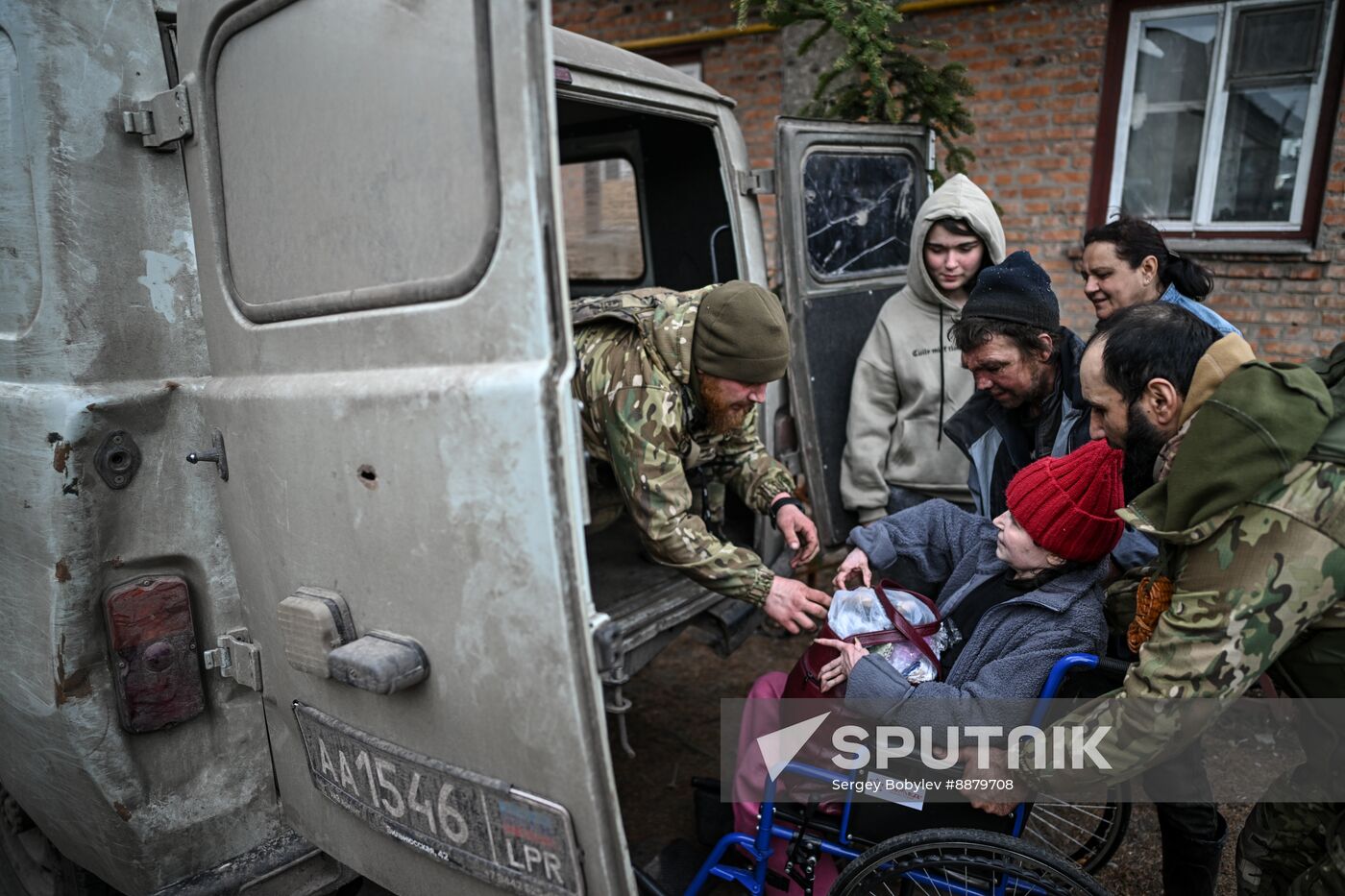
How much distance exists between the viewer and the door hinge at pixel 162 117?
1.61 metres

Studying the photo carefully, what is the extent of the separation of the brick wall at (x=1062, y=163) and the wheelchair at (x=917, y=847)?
15.7ft

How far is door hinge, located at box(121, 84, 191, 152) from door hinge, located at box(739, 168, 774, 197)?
5.94ft

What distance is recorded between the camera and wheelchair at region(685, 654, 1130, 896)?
1.71 metres

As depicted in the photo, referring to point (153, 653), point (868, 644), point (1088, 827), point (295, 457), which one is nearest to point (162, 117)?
point (295, 457)

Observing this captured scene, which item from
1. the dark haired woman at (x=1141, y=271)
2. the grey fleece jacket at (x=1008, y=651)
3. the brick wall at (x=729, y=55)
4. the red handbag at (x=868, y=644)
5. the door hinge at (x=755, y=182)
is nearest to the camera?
the grey fleece jacket at (x=1008, y=651)

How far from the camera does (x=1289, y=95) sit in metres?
5.53

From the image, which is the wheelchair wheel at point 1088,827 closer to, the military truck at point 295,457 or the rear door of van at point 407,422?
the military truck at point 295,457

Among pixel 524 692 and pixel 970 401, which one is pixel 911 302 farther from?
pixel 524 692

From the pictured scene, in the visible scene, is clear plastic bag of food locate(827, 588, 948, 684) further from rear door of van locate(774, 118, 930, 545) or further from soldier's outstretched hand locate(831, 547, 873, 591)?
rear door of van locate(774, 118, 930, 545)

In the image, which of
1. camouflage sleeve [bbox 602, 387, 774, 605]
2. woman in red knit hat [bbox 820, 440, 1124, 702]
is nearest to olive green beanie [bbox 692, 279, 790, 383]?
camouflage sleeve [bbox 602, 387, 774, 605]

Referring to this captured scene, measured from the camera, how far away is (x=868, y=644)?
2.02 meters

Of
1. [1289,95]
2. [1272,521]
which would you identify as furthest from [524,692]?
[1289,95]

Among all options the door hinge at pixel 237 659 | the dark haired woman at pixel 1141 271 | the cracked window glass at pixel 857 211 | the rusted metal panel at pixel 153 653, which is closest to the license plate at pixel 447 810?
the door hinge at pixel 237 659

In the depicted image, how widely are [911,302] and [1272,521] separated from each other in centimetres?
184
